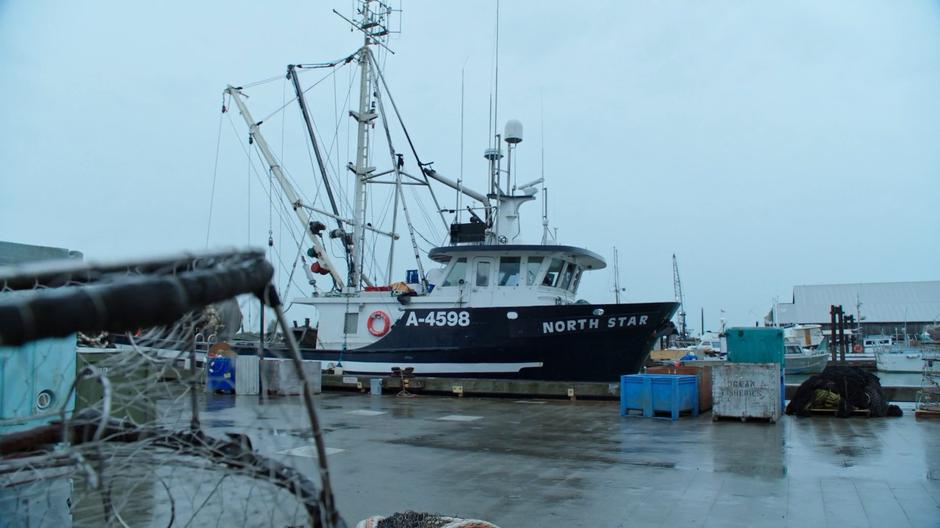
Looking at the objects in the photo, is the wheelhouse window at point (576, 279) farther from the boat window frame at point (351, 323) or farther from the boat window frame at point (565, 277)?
the boat window frame at point (351, 323)

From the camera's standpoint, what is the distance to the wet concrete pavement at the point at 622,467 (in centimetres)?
519

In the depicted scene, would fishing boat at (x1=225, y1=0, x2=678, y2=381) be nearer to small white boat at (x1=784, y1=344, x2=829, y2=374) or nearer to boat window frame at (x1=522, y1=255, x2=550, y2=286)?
boat window frame at (x1=522, y1=255, x2=550, y2=286)

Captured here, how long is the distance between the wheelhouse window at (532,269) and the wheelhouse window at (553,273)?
0.25 metres

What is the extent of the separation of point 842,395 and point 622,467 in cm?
567

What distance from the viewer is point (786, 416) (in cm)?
1100

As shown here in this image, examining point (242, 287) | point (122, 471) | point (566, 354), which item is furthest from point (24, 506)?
point (566, 354)

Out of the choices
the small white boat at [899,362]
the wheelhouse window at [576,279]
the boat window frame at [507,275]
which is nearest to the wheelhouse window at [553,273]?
the boat window frame at [507,275]

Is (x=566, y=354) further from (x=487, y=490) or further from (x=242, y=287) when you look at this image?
(x=242, y=287)

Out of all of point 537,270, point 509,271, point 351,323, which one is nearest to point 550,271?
point 537,270

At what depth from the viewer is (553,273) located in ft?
54.2

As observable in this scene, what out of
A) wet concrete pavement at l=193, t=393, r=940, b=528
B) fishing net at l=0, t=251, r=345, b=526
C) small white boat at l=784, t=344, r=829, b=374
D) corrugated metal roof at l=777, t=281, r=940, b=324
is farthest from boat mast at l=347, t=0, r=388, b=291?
corrugated metal roof at l=777, t=281, r=940, b=324

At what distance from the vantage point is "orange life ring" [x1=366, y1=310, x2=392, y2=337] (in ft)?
55.8

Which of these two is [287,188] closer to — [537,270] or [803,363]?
[537,270]

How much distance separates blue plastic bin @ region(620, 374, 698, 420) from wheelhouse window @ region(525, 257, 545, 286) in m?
5.04
